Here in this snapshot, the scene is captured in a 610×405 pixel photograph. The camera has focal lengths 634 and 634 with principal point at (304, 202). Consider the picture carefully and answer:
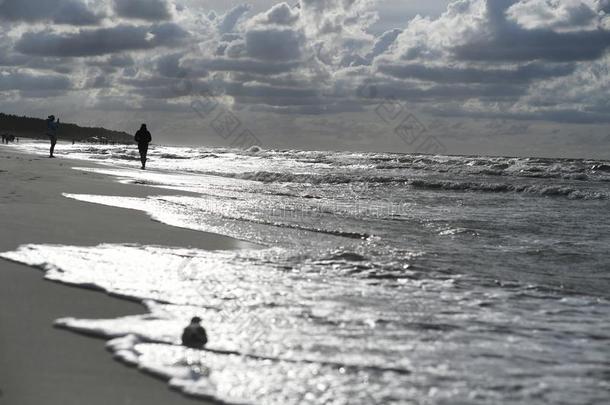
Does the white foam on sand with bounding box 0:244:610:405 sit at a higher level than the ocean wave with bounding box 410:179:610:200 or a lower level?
lower

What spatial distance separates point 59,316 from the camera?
3803mm

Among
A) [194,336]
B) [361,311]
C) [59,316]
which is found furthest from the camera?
[361,311]

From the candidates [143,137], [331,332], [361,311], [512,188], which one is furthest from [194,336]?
[143,137]

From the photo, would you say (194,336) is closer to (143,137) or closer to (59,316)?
(59,316)

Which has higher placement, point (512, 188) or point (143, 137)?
point (143, 137)

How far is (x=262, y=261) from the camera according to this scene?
20.3 ft

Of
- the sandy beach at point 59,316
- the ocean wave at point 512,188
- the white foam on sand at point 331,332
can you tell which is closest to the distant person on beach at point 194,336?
the white foam on sand at point 331,332

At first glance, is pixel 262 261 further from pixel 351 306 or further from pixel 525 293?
pixel 525 293

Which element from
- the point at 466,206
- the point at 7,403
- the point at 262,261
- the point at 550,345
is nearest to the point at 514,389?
the point at 550,345

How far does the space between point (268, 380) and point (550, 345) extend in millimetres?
1860

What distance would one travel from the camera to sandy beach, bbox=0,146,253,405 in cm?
272

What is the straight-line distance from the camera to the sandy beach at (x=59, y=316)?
272cm

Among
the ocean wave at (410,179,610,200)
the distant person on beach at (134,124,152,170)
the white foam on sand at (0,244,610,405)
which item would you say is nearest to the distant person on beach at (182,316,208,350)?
the white foam on sand at (0,244,610,405)

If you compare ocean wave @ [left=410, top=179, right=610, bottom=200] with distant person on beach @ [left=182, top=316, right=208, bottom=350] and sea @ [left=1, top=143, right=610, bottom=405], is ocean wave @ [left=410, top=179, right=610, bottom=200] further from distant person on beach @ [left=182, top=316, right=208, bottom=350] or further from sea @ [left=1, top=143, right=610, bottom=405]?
distant person on beach @ [left=182, top=316, right=208, bottom=350]
